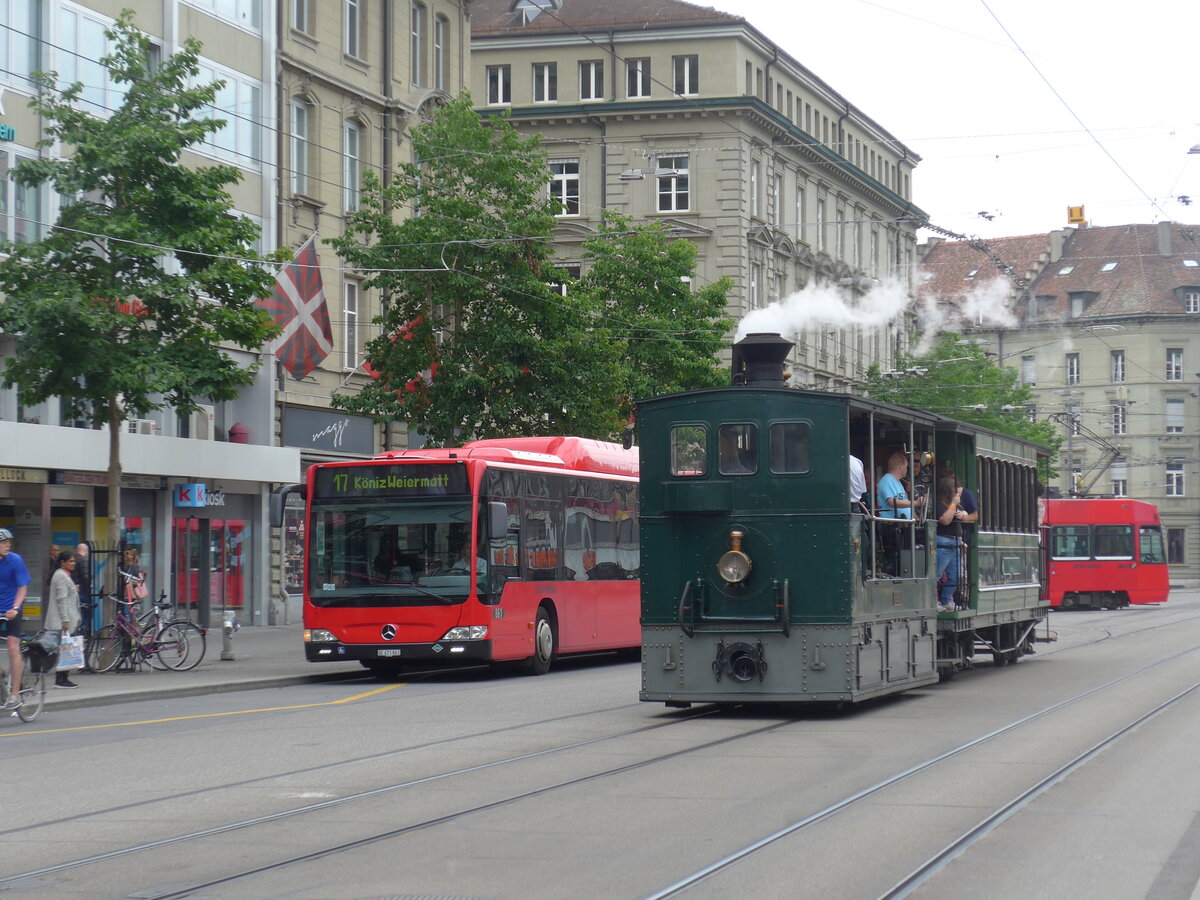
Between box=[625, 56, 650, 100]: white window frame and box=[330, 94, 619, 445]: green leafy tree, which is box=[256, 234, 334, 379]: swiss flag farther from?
box=[625, 56, 650, 100]: white window frame

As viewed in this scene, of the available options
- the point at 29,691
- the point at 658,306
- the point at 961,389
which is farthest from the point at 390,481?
the point at 961,389

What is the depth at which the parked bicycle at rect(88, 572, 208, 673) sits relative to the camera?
73.7 ft

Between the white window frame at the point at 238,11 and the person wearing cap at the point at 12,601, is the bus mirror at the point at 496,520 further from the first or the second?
the white window frame at the point at 238,11

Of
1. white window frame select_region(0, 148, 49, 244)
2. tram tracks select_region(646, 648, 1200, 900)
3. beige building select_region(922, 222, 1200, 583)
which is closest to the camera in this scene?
tram tracks select_region(646, 648, 1200, 900)

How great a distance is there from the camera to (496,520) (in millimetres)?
20547

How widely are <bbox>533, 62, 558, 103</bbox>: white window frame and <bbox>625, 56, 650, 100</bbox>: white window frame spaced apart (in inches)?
102

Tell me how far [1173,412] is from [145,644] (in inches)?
3202

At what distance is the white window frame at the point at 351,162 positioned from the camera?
38.8 m

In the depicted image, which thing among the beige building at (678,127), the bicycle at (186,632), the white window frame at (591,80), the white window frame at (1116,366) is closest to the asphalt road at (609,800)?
the bicycle at (186,632)

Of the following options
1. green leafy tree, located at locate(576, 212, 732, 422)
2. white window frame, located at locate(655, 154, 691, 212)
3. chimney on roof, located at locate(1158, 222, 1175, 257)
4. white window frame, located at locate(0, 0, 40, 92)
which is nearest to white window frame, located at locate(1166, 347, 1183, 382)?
chimney on roof, located at locate(1158, 222, 1175, 257)

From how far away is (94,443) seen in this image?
97.8 feet

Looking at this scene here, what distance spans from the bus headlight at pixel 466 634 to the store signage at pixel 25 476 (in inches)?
421

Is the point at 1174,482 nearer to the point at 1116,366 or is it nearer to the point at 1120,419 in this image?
the point at 1120,419

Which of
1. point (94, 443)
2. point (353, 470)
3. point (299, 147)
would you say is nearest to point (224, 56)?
point (299, 147)
